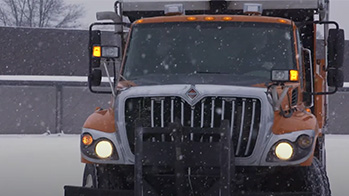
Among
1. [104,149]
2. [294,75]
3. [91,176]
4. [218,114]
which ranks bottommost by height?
[91,176]

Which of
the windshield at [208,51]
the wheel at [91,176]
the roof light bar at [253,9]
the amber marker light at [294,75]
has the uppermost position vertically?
the roof light bar at [253,9]

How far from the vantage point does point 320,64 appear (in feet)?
31.2

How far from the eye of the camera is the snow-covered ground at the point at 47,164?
10.1 m

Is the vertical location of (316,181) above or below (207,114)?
below

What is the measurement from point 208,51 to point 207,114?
1564 mm

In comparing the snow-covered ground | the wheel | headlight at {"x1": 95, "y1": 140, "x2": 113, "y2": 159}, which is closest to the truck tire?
headlight at {"x1": 95, "y1": 140, "x2": 113, "y2": 159}

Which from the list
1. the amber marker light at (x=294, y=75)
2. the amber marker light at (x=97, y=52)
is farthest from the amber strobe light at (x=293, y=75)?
the amber marker light at (x=97, y=52)

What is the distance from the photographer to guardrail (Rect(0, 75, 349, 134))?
2223 cm

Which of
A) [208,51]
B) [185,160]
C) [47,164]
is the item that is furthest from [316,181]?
[47,164]

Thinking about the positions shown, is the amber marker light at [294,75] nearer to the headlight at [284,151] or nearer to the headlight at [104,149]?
the headlight at [284,151]

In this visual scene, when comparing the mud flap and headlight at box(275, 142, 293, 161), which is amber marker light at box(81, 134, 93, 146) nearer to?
the mud flap

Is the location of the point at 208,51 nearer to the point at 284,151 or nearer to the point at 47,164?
the point at 284,151

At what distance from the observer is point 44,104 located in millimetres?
22547

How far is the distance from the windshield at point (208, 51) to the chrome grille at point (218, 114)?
93 cm
